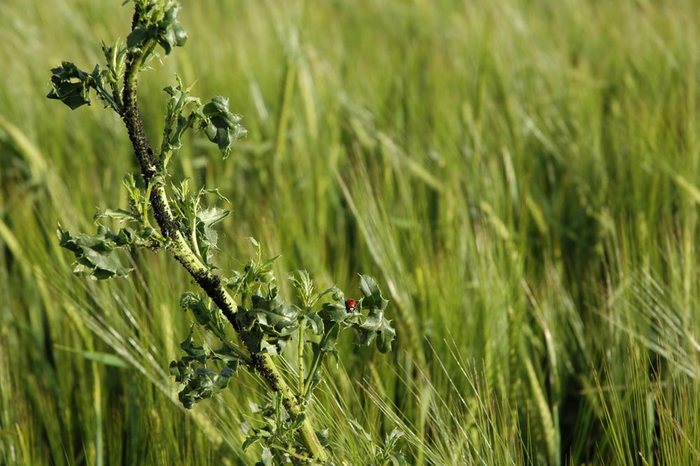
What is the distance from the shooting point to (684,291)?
92 cm

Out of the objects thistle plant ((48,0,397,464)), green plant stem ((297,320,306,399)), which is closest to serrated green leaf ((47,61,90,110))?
thistle plant ((48,0,397,464))

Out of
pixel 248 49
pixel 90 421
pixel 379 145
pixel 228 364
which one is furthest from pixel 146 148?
pixel 248 49

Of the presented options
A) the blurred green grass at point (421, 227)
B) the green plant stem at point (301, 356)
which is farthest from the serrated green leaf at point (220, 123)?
the blurred green grass at point (421, 227)

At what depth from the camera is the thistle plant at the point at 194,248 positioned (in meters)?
0.50

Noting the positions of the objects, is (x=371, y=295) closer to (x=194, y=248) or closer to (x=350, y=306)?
(x=350, y=306)

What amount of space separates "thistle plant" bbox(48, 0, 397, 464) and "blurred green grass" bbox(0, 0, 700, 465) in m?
0.09

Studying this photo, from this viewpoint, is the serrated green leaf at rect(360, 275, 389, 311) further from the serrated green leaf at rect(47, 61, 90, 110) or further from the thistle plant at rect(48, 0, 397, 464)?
the serrated green leaf at rect(47, 61, 90, 110)

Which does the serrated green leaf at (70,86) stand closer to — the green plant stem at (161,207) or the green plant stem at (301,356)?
the green plant stem at (161,207)

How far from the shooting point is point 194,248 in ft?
1.80

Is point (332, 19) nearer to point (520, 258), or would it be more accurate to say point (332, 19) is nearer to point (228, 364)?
point (520, 258)

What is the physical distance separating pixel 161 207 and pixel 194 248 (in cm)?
4

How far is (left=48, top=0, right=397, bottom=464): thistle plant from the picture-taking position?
1.65ft

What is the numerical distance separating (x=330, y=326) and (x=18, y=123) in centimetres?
126

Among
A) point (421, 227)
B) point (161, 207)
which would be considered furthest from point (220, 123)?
point (421, 227)
